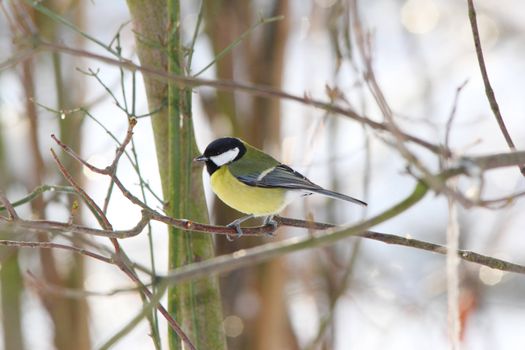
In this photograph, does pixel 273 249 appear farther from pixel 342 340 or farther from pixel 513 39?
pixel 513 39

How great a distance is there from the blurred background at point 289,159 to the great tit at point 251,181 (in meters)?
0.10

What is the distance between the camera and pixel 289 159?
2.08 meters

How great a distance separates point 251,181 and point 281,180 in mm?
97

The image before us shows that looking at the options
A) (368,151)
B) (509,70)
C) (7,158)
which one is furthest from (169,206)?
(509,70)

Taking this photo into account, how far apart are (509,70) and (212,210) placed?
2211 millimetres

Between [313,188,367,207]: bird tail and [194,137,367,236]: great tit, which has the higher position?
[194,137,367,236]: great tit

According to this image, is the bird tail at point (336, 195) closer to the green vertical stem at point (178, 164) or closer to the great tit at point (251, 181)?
the great tit at point (251, 181)

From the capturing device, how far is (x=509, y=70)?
4.09m

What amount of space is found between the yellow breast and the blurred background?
0.49ft

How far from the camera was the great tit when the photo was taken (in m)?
2.05

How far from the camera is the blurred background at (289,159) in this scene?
259 cm

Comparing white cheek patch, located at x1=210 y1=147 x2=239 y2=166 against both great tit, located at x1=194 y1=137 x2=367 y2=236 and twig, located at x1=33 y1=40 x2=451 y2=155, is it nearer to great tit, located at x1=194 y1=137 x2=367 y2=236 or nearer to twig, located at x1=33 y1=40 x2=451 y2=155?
great tit, located at x1=194 y1=137 x2=367 y2=236

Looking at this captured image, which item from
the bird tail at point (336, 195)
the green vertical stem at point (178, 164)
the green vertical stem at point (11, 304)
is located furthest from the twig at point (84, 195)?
the green vertical stem at point (11, 304)

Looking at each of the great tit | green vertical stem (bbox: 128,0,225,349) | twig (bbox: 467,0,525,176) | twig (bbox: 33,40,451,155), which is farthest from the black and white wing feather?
twig (bbox: 33,40,451,155)
